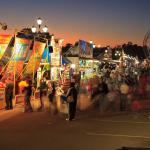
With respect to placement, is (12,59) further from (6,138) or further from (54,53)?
(6,138)

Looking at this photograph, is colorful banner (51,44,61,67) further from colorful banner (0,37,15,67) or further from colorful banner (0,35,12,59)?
colorful banner (0,35,12,59)

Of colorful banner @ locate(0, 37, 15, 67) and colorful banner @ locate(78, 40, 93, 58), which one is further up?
colorful banner @ locate(78, 40, 93, 58)

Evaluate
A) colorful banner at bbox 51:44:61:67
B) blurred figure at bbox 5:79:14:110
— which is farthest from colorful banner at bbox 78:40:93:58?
blurred figure at bbox 5:79:14:110

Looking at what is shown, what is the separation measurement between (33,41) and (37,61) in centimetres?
133

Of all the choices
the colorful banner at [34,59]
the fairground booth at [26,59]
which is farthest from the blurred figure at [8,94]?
the colorful banner at [34,59]

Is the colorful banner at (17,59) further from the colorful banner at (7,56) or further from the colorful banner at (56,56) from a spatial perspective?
the colorful banner at (56,56)

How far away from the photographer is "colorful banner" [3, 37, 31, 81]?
21.5m

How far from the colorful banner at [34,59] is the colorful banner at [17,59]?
1.36 m

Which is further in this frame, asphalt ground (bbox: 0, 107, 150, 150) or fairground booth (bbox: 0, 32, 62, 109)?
fairground booth (bbox: 0, 32, 62, 109)

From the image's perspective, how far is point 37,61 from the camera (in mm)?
24766

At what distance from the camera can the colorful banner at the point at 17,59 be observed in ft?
70.4

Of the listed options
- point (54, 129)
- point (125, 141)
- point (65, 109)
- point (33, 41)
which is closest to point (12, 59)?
point (33, 41)

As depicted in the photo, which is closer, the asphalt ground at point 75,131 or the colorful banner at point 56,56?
the asphalt ground at point 75,131

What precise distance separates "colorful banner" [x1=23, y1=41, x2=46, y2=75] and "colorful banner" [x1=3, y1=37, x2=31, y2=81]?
1364 mm
